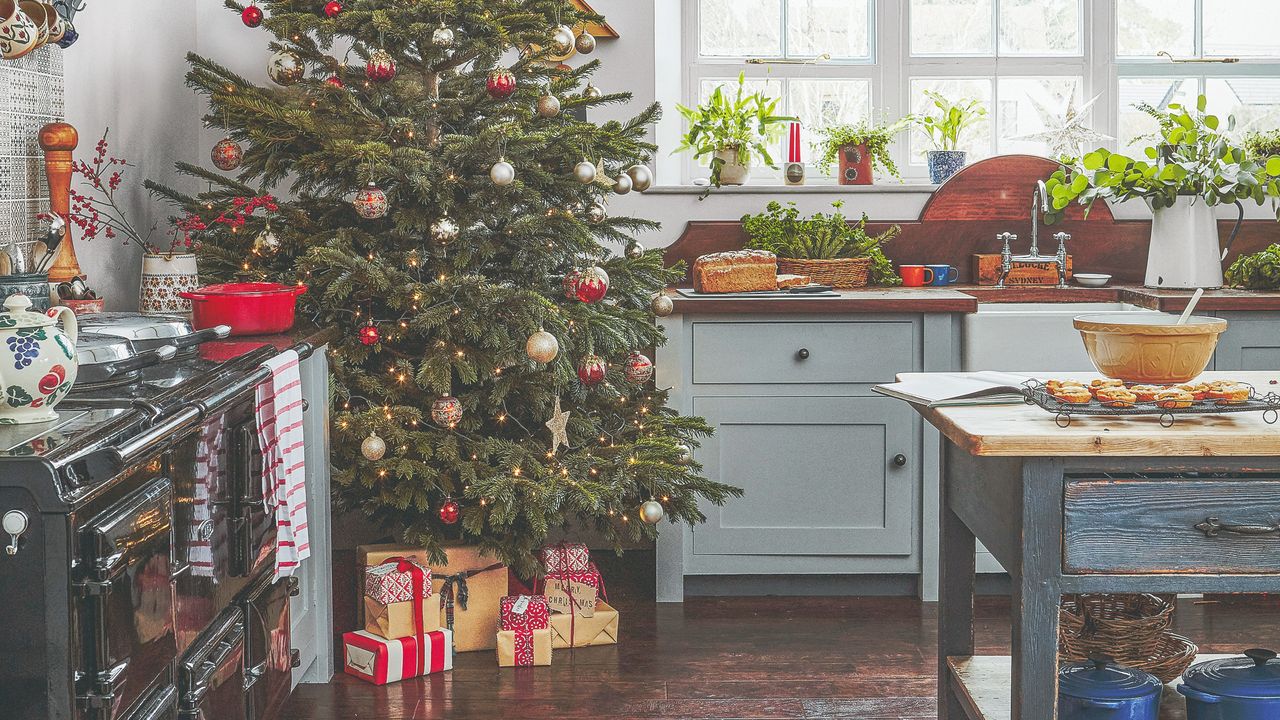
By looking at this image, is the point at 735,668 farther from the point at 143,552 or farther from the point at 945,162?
the point at 945,162

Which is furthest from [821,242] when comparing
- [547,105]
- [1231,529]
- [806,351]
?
[1231,529]

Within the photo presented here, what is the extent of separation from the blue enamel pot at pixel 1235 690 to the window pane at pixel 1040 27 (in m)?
2.82

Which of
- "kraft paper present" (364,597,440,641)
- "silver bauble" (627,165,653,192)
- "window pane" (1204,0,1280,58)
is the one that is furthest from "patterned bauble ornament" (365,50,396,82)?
"window pane" (1204,0,1280,58)

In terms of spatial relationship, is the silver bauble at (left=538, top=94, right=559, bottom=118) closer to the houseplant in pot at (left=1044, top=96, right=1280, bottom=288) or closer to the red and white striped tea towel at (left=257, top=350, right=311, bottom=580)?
the red and white striped tea towel at (left=257, top=350, right=311, bottom=580)

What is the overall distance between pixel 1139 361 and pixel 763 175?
8.38 ft

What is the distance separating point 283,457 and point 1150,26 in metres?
3.54

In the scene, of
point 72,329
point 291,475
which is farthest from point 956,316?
point 72,329

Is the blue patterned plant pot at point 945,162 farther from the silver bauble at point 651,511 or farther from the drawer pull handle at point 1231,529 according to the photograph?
the drawer pull handle at point 1231,529

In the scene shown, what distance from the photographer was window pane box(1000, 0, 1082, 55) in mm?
→ 4273

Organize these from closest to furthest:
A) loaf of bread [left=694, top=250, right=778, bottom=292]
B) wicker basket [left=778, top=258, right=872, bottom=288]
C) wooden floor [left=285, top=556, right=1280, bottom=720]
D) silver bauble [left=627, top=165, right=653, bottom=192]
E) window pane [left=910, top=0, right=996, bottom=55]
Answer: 1. wooden floor [left=285, top=556, right=1280, bottom=720]
2. silver bauble [left=627, top=165, right=653, bottom=192]
3. loaf of bread [left=694, top=250, right=778, bottom=292]
4. wicker basket [left=778, top=258, right=872, bottom=288]
5. window pane [left=910, top=0, right=996, bottom=55]

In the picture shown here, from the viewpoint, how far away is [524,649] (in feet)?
9.59

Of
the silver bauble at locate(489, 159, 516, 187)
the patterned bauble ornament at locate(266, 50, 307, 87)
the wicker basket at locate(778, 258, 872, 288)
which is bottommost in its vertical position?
the wicker basket at locate(778, 258, 872, 288)

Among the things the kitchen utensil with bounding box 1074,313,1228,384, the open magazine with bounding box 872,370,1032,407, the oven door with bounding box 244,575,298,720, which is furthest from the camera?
the oven door with bounding box 244,575,298,720

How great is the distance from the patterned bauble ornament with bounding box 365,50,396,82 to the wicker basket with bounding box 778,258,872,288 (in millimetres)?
1504
